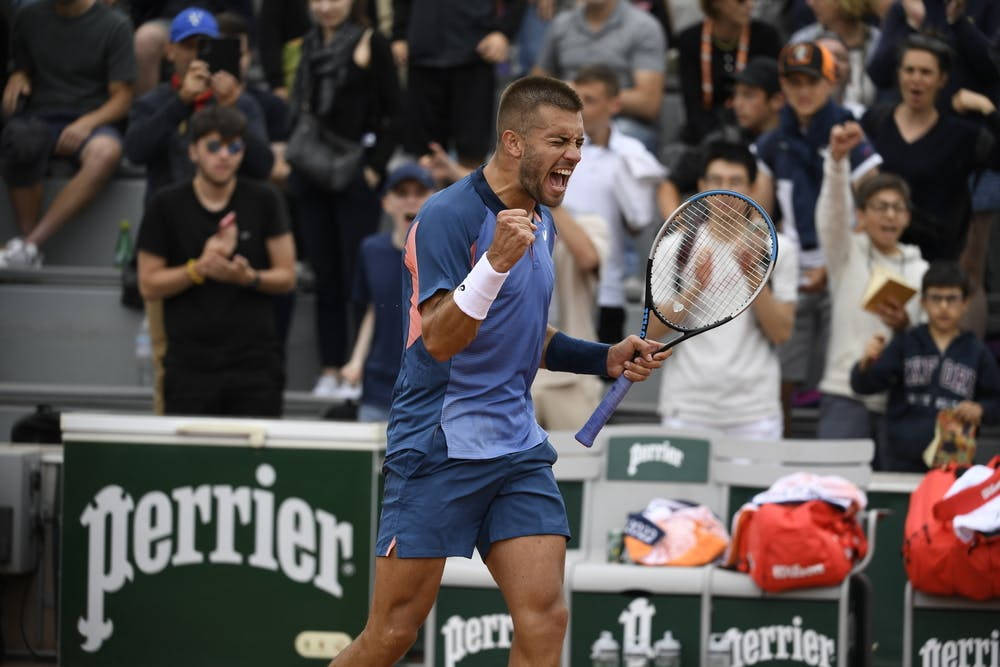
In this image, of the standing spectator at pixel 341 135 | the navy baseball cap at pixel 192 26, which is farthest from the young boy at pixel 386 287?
the navy baseball cap at pixel 192 26

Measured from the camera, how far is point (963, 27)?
8445 mm

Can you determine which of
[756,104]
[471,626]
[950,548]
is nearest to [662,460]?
[471,626]

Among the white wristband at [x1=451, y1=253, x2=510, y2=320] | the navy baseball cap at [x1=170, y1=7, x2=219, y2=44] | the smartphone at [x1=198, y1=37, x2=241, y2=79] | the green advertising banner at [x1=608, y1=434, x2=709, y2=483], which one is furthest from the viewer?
the navy baseball cap at [x1=170, y1=7, x2=219, y2=44]

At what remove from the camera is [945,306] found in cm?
750

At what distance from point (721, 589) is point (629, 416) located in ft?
9.15

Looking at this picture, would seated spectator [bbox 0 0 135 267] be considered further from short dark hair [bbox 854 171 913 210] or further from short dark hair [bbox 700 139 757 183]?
short dark hair [bbox 854 171 913 210]

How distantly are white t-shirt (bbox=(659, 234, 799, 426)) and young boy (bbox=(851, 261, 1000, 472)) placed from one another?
45 cm

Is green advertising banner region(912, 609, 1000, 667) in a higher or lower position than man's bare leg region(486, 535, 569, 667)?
lower

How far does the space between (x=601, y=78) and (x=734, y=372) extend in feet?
6.04

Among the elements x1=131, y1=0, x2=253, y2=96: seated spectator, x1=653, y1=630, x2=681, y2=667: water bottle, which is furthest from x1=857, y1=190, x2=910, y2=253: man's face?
x1=131, y1=0, x2=253, y2=96: seated spectator

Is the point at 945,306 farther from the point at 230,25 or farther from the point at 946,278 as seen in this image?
the point at 230,25

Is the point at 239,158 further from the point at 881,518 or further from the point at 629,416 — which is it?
the point at 881,518

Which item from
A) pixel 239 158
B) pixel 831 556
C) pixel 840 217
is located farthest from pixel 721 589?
pixel 239 158

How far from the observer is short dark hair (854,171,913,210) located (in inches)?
310
